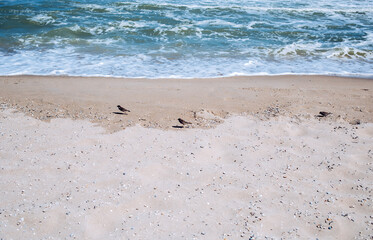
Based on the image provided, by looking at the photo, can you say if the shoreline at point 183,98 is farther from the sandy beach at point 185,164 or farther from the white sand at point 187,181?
the white sand at point 187,181

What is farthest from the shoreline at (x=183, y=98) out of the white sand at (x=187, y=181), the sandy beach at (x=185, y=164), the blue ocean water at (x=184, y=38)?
the blue ocean water at (x=184, y=38)

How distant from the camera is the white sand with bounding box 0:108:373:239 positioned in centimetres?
260

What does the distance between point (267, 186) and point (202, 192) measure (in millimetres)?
657

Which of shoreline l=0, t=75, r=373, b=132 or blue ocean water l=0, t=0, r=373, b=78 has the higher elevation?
blue ocean water l=0, t=0, r=373, b=78

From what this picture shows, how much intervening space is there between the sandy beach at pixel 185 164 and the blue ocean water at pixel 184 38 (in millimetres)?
1700

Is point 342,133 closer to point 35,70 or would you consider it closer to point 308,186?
point 308,186

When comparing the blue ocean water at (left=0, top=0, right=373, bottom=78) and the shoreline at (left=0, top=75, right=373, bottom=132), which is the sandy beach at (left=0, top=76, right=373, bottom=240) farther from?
the blue ocean water at (left=0, top=0, right=373, bottom=78)

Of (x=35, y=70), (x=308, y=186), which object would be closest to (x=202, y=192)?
(x=308, y=186)

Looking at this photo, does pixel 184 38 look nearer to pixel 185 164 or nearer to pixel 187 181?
pixel 185 164

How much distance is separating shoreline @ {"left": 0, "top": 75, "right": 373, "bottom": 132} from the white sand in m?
0.31

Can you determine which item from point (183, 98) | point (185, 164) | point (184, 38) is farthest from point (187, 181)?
point (184, 38)

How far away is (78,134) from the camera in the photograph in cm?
405

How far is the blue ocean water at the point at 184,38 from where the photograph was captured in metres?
7.19

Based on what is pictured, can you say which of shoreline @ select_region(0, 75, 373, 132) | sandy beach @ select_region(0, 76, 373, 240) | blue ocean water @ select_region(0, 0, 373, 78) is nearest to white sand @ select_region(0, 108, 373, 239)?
sandy beach @ select_region(0, 76, 373, 240)
